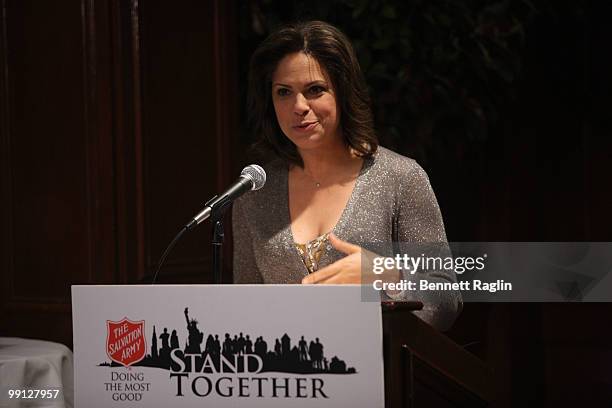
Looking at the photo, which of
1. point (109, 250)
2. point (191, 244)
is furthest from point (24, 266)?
point (191, 244)

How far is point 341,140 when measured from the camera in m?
2.19

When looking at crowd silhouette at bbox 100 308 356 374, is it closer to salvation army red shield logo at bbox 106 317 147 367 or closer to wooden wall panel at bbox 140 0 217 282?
salvation army red shield logo at bbox 106 317 147 367

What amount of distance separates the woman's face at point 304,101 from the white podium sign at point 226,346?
785 millimetres

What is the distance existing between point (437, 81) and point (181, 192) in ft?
3.54

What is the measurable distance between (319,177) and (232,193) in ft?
2.03

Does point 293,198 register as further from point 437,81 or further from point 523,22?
point 523,22

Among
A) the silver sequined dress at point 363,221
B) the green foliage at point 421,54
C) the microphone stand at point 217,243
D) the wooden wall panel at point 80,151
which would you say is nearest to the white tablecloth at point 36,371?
the wooden wall panel at point 80,151

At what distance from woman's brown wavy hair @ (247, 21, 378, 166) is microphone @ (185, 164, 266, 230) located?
51 cm

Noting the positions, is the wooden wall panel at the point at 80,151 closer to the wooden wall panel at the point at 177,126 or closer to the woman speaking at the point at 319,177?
the wooden wall panel at the point at 177,126

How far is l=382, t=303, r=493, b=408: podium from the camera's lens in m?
1.38

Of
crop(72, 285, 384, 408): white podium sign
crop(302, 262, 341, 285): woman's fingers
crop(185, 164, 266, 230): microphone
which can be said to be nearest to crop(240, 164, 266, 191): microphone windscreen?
crop(185, 164, 266, 230): microphone

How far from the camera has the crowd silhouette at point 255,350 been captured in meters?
1.33

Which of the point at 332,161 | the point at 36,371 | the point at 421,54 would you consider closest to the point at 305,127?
the point at 332,161

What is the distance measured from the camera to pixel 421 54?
3.21 m
